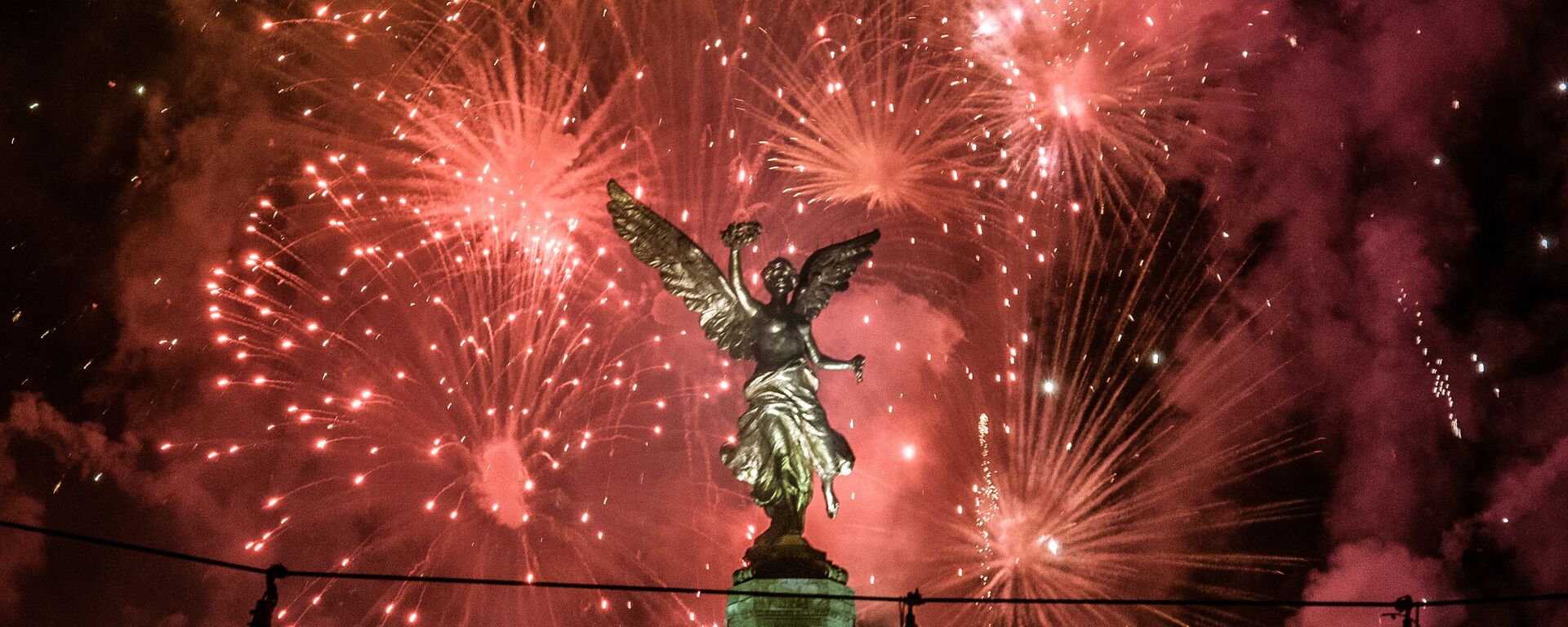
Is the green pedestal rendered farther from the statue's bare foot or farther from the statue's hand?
the statue's hand

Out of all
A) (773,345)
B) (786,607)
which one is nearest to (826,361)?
(773,345)

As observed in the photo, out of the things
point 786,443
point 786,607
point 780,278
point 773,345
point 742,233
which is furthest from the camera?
point 780,278

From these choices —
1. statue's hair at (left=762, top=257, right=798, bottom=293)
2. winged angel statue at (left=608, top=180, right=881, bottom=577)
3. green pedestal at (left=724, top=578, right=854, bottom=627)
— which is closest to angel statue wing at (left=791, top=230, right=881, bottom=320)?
winged angel statue at (left=608, top=180, right=881, bottom=577)

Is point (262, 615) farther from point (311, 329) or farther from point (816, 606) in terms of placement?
point (311, 329)

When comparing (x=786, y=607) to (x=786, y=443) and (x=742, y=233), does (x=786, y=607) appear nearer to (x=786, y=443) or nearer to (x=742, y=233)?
(x=786, y=443)

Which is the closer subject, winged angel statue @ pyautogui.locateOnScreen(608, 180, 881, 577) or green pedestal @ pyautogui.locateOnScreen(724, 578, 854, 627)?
green pedestal @ pyautogui.locateOnScreen(724, 578, 854, 627)

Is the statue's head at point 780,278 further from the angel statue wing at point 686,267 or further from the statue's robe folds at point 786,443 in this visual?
the statue's robe folds at point 786,443

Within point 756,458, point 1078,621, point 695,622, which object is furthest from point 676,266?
point 1078,621
